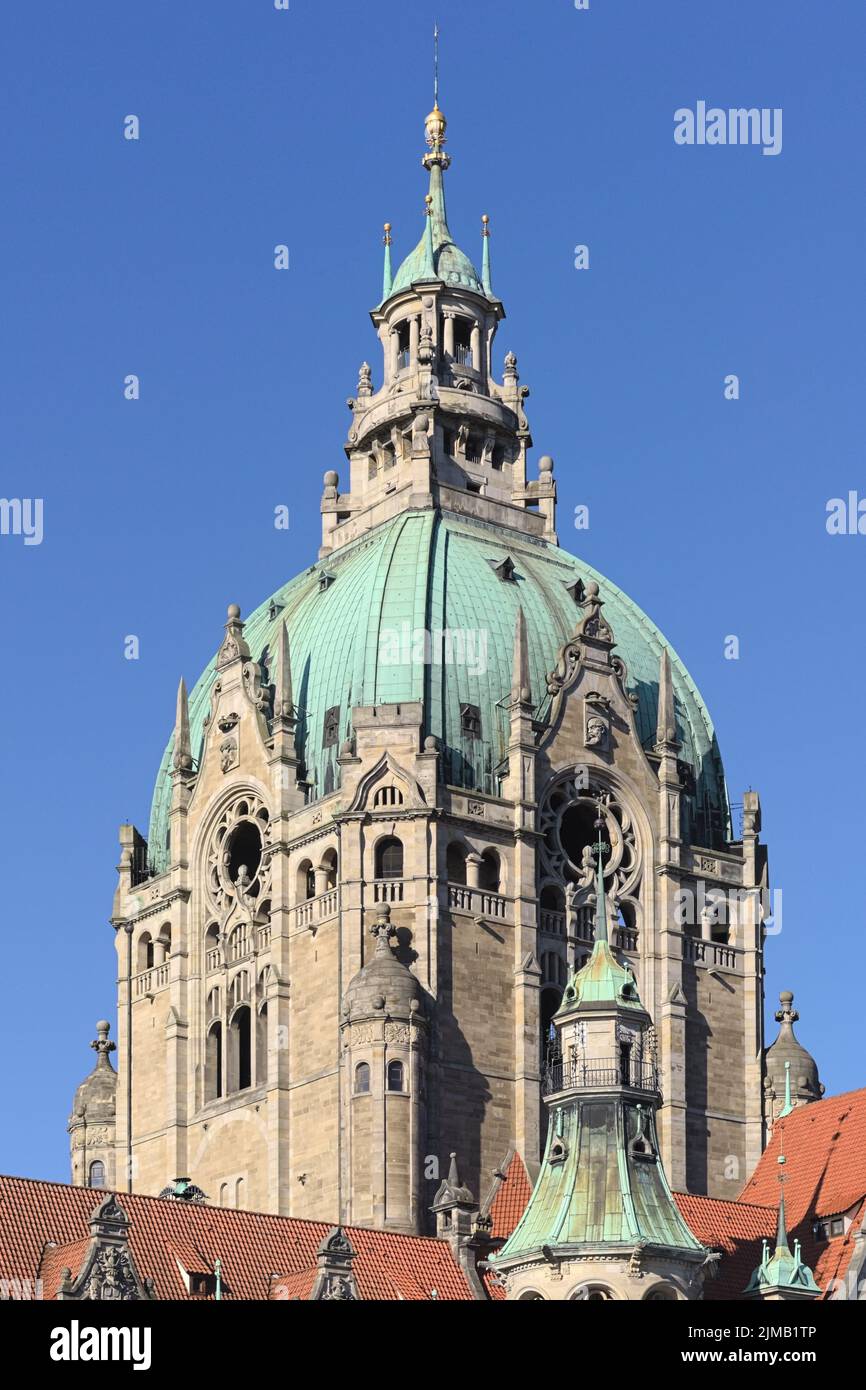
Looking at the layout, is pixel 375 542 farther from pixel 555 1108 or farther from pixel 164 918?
pixel 555 1108

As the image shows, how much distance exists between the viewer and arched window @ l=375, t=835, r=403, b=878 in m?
Answer: 111

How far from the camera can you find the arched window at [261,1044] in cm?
11344

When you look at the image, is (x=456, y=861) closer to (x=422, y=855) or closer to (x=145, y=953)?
(x=422, y=855)

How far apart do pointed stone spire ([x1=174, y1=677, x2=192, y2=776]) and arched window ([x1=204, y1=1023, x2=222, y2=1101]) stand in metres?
9.77

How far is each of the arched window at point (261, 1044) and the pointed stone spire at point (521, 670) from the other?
1345 cm

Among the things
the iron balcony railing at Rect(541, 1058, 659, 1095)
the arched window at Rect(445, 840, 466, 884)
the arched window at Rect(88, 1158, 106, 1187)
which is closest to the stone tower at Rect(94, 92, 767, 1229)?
the arched window at Rect(445, 840, 466, 884)

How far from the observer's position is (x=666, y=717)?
390 ft

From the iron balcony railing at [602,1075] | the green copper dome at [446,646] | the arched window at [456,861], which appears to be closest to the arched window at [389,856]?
the arched window at [456,861]

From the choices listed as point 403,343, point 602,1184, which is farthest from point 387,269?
point 602,1184

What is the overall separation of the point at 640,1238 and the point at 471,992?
2032 cm

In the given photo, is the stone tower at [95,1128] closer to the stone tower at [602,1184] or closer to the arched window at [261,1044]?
the arched window at [261,1044]

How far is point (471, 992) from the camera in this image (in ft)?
360
